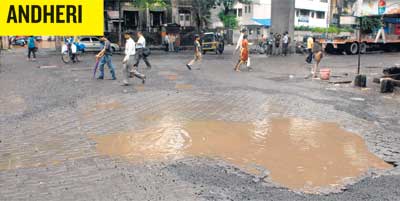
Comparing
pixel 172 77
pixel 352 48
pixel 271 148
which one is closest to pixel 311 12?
pixel 352 48

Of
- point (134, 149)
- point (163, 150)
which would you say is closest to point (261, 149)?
point (163, 150)

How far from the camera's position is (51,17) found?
2133mm

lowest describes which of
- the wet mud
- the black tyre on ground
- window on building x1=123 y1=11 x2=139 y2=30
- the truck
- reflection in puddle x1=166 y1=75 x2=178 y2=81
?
the wet mud

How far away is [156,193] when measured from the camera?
16.3 feet

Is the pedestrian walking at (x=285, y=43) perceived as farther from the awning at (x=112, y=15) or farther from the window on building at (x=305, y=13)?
the window on building at (x=305, y=13)

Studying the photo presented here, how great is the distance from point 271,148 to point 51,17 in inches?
209

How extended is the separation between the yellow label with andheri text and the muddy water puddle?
3749 millimetres

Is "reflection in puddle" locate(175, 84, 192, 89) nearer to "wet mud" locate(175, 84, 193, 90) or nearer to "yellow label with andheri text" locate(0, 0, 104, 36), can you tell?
"wet mud" locate(175, 84, 193, 90)

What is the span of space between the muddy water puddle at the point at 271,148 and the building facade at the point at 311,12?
6061cm

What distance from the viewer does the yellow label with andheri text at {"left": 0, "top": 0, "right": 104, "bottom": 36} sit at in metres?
2.07

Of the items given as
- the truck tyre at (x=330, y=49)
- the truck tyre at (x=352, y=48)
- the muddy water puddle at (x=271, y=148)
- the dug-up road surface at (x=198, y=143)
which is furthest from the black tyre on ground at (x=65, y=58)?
the truck tyre at (x=352, y=48)

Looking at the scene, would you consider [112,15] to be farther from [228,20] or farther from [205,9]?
[228,20]

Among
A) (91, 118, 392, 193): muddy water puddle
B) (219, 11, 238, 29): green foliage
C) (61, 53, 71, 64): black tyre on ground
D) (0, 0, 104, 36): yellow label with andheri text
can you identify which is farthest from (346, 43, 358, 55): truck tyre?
(0, 0, 104, 36): yellow label with andheri text

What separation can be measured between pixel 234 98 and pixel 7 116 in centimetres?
561
